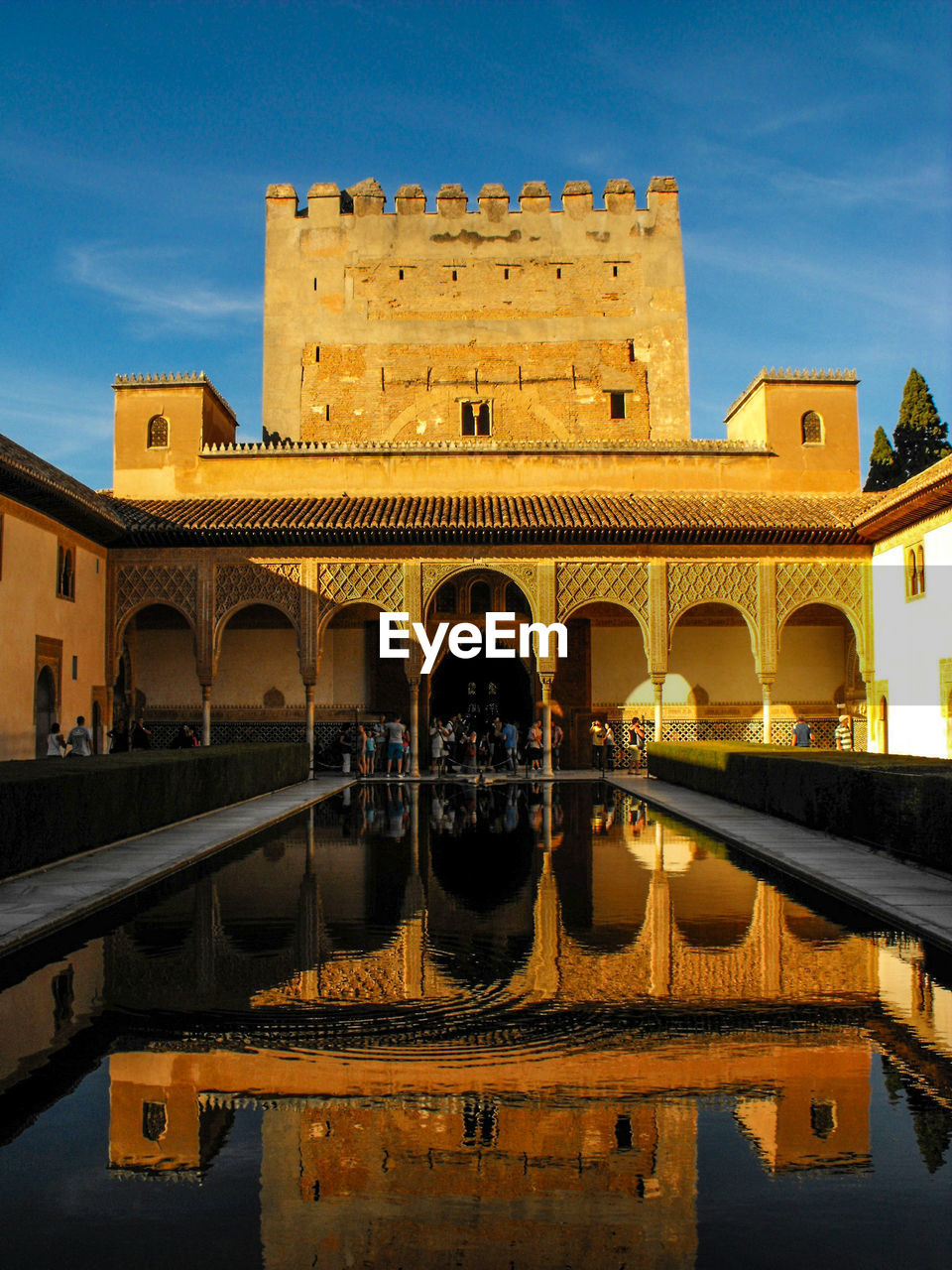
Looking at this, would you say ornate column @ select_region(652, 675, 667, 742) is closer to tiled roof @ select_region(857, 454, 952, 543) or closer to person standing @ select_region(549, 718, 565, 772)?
person standing @ select_region(549, 718, 565, 772)

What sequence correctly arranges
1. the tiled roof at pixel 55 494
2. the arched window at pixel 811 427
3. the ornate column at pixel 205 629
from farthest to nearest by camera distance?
the arched window at pixel 811 427, the ornate column at pixel 205 629, the tiled roof at pixel 55 494

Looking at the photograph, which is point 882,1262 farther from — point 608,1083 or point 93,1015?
point 93,1015

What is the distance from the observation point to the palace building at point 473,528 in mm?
22172

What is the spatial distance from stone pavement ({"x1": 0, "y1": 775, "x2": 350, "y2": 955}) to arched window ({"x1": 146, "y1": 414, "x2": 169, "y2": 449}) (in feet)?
47.0

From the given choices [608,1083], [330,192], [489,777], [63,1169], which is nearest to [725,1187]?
[608,1083]

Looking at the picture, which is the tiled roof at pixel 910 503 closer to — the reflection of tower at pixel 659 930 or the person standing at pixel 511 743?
the person standing at pixel 511 743

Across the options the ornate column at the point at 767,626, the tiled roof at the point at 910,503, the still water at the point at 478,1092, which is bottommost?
the still water at the point at 478,1092

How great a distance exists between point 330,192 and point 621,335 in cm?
957

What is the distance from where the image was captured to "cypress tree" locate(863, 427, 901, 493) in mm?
35656

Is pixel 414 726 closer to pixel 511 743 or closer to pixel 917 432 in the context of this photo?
pixel 511 743

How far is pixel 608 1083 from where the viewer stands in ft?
12.9

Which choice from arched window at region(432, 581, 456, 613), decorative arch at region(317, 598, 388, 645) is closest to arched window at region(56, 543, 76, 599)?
decorative arch at region(317, 598, 388, 645)

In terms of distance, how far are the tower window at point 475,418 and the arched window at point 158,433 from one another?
8.51m

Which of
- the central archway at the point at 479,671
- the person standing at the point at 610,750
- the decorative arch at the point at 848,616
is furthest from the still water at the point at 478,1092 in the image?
the central archway at the point at 479,671
